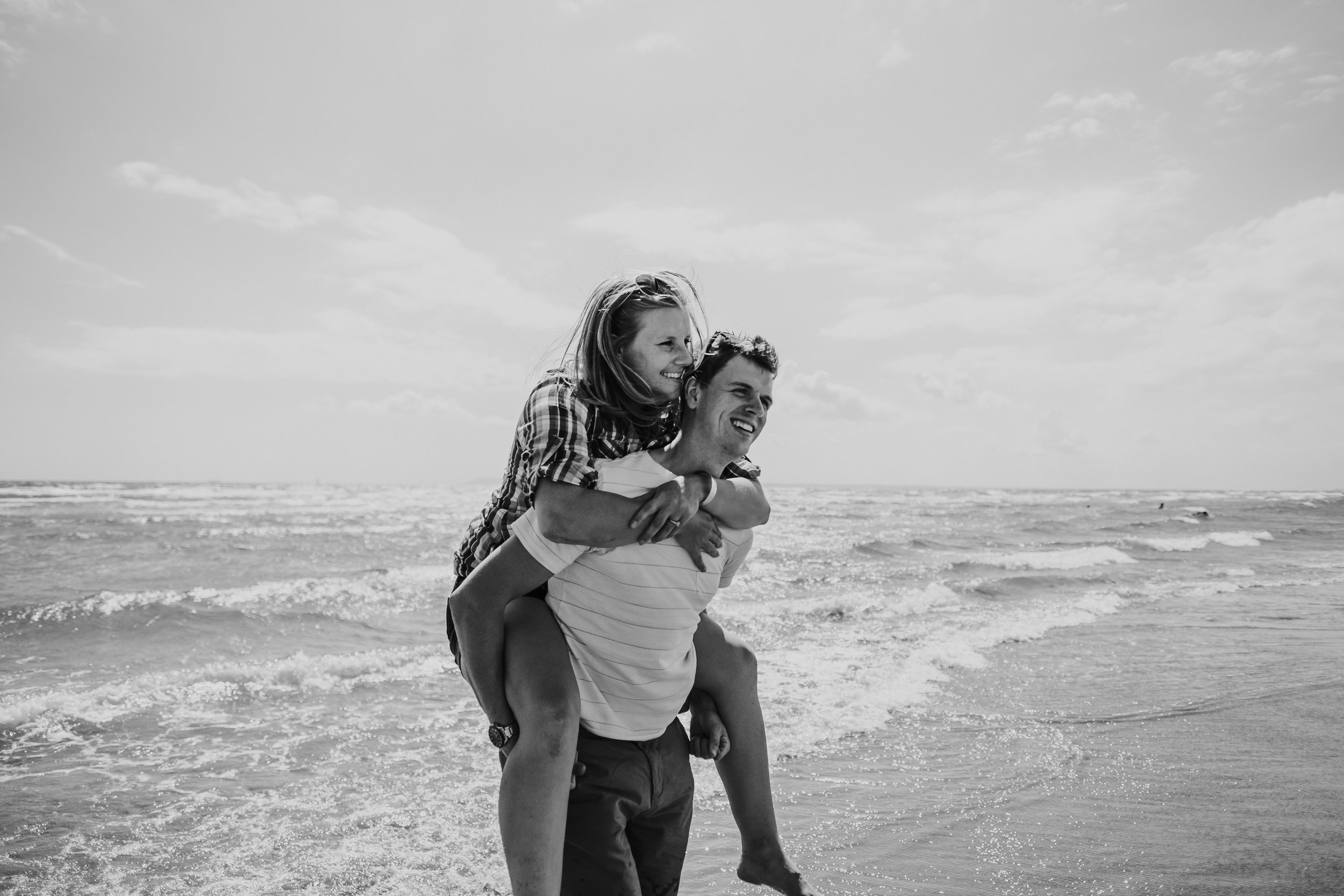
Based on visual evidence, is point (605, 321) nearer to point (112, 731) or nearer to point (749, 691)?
point (749, 691)

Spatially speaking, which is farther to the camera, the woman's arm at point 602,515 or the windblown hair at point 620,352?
the windblown hair at point 620,352

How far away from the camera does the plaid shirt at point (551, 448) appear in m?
2.25

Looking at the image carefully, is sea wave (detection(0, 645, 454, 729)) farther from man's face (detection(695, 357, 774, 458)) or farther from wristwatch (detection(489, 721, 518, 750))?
man's face (detection(695, 357, 774, 458))

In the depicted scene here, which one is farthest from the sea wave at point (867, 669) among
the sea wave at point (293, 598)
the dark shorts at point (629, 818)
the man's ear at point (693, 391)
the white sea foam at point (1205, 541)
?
the white sea foam at point (1205, 541)

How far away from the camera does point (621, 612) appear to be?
232cm

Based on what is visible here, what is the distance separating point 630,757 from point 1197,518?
41662mm

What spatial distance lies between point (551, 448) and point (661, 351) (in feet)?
1.63

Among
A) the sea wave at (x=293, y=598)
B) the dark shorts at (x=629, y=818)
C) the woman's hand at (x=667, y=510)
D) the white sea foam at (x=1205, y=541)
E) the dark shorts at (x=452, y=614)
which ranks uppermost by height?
the woman's hand at (x=667, y=510)

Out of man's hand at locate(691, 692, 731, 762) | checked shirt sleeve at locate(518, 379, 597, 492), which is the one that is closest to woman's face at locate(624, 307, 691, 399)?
checked shirt sleeve at locate(518, 379, 597, 492)

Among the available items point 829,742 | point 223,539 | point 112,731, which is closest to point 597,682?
point 829,742

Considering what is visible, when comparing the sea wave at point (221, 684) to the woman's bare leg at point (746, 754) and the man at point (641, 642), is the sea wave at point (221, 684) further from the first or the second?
the man at point (641, 642)

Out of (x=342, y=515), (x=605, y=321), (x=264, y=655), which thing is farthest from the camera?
(x=342, y=515)

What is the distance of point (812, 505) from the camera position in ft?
146

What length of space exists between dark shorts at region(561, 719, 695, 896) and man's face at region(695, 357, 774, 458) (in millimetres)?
922
